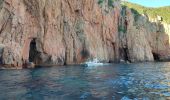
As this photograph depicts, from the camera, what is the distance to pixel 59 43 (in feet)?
278

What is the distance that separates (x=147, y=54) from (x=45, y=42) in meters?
65.0

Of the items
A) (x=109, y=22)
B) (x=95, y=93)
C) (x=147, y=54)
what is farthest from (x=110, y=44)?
(x=95, y=93)

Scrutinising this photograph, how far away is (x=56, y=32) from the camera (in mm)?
84750

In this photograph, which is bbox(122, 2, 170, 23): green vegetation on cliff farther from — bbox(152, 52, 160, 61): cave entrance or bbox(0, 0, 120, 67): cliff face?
bbox(0, 0, 120, 67): cliff face

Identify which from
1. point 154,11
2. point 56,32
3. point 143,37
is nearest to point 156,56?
point 143,37

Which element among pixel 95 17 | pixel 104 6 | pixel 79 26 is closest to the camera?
pixel 79 26

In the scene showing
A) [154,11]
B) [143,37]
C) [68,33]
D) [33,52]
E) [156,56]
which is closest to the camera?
[33,52]

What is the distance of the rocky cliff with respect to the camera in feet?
221

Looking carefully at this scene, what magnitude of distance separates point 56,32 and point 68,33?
204 inches

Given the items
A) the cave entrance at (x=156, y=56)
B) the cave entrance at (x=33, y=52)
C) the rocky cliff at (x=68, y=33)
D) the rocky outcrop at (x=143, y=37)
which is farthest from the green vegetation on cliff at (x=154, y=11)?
the cave entrance at (x=33, y=52)

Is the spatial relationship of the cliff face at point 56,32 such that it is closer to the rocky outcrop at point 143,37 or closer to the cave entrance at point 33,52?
the cave entrance at point 33,52

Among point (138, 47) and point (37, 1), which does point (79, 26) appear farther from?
point (138, 47)

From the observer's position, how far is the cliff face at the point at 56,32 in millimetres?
66938

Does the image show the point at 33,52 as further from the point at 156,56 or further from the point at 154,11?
the point at 154,11
